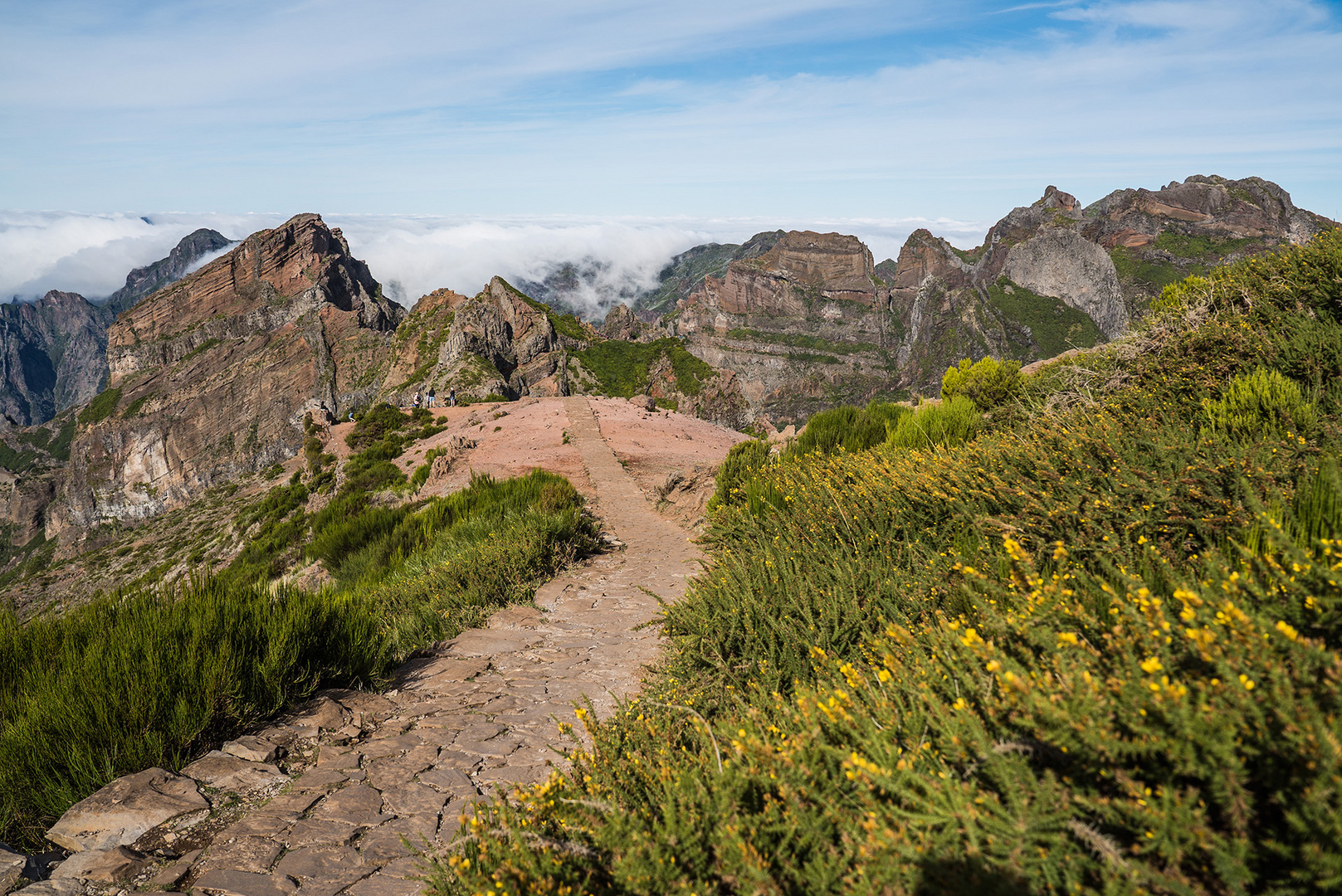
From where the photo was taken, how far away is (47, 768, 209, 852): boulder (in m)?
2.82

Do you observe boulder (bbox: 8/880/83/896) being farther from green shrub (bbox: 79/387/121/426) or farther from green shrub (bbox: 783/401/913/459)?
green shrub (bbox: 79/387/121/426)

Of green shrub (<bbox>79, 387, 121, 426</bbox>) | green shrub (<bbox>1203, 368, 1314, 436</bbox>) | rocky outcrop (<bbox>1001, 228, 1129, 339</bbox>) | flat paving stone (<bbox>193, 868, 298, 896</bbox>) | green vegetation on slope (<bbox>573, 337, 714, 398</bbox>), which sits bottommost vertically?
green shrub (<bbox>79, 387, 121, 426</bbox>)

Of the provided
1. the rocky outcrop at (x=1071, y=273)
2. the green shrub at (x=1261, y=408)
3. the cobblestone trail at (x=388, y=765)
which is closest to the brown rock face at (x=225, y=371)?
the cobblestone trail at (x=388, y=765)

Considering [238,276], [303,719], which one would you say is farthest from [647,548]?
[238,276]

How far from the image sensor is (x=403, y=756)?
3676mm

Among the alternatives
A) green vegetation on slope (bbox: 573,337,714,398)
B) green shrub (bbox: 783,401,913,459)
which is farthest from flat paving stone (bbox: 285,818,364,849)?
green vegetation on slope (bbox: 573,337,714,398)

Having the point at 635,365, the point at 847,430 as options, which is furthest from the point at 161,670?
the point at 635,365

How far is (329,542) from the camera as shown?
12188mm

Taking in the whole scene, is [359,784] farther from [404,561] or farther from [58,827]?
[404,561]

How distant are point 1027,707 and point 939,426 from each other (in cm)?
679

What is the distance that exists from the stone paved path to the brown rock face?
119 m

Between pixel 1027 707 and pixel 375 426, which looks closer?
pixel 1027 707

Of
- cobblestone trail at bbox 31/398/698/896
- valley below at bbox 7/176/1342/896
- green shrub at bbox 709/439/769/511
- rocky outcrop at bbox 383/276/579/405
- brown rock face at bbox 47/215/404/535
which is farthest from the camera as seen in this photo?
brown rock face at bbox 47/215/404/535

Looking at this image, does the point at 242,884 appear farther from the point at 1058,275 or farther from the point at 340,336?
the point at 1058,275
